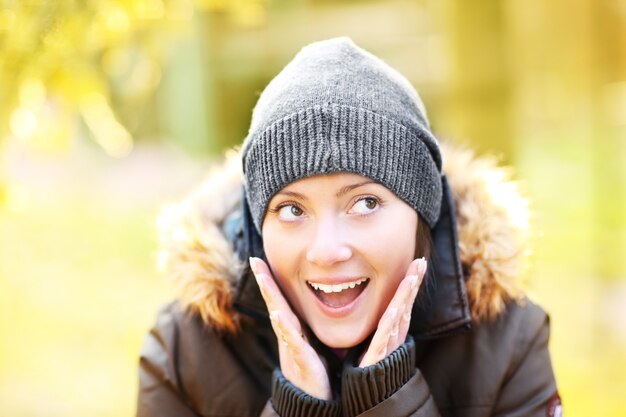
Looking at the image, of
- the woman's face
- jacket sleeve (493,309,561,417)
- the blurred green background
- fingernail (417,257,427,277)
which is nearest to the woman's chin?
the woman's face

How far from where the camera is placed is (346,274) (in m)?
1.97

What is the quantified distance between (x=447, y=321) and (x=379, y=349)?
0.26 m

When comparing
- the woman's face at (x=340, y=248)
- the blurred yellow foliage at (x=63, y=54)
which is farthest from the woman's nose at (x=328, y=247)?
the blurred yellow foliage at (x=63, y=54)

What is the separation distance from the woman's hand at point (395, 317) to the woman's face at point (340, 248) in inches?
1.9

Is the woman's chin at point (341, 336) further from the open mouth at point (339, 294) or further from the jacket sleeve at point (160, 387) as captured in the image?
the jacket sleeve at point (160, 387)

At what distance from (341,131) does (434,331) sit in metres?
0.67

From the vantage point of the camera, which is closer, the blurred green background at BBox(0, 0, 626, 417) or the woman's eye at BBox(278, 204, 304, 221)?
the woman's eye at BBox(278, 204, 304, 221)

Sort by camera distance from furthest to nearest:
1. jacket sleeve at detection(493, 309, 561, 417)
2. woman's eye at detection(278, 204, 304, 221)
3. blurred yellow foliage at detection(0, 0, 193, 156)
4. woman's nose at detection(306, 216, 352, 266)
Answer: blurred yellow foliage at detection(0, 0, 193, 156) → jacket sleeve at detection(493, 309, 561, 417) → woman's eye at detection(278, 204, 304, 221) → woman's nose at detection(306, 216, 352, 266)

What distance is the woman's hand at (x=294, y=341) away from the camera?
79.5 inches

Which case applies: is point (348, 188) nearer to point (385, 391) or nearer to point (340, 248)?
point (340, 248)

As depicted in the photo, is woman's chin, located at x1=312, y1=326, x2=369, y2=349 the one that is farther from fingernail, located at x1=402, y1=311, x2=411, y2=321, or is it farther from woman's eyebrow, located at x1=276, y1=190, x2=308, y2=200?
woman's eyebrow, located at x1=276, y1=190, x2=308, y2=200

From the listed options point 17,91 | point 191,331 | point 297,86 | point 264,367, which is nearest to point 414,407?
point 264,367

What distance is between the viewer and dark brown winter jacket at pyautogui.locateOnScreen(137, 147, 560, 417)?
2182 mm

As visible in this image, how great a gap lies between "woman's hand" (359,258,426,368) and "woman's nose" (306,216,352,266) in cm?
18
